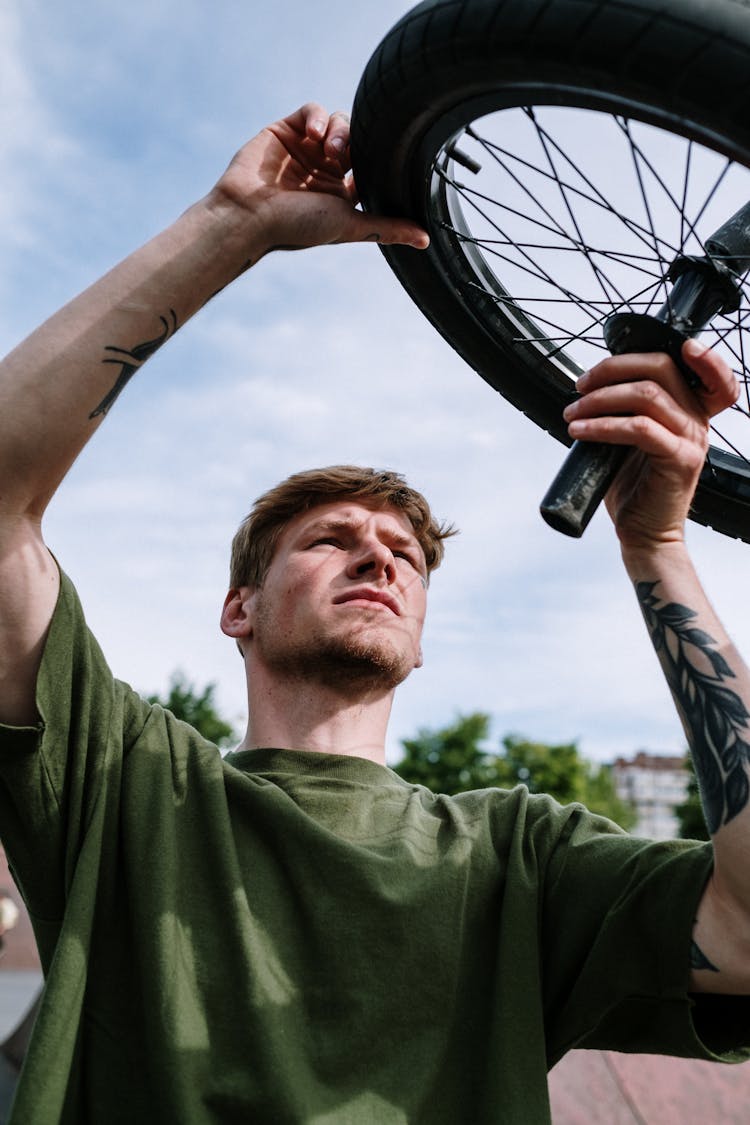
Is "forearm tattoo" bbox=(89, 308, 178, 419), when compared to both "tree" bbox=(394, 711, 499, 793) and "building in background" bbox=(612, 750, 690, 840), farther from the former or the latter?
"building in background" bbox=(612, 750, 690, 840)

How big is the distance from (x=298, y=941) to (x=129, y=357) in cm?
117

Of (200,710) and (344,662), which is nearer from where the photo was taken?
(344,662)

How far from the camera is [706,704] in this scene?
1682 mm

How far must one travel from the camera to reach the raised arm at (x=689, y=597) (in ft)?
5.03

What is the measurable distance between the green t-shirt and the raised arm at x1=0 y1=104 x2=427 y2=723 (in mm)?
83

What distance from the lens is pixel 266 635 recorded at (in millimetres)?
2295

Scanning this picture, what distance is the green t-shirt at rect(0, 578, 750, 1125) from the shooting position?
1.58 meters

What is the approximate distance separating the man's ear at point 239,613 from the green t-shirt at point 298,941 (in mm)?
506

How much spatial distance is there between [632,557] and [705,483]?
1.40 ft

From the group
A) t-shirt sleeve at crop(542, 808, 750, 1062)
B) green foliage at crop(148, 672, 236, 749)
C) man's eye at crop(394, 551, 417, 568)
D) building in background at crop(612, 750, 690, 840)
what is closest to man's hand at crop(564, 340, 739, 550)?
t-shirt sleeve at crop(542, 808, 750, 1062)

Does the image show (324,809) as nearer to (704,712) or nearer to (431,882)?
(431,882)

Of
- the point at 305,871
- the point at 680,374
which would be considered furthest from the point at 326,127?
the point at 305,871

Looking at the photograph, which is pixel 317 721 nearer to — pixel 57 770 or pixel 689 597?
pixel 57 770

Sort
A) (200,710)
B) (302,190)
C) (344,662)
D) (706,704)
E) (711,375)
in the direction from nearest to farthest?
1. (711,375)
2. (706,704)
3. (302,190)
4. (344,662)
5. (200,710)
